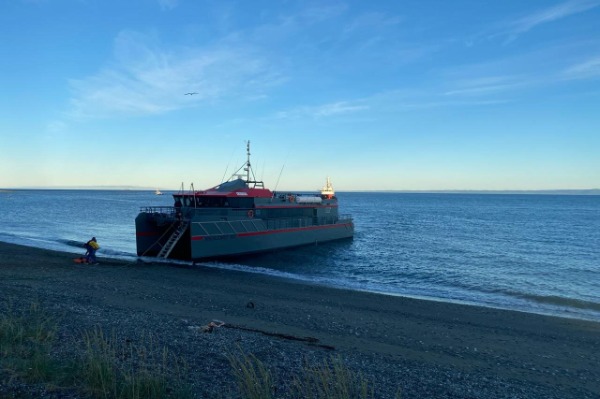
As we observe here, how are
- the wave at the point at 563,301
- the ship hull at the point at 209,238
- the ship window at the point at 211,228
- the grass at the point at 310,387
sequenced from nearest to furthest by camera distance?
the grass at the point at 310,387 → the wave at the point at 563,301 → the ship hull at the point at 209,238 → the ship window at the point at 211,228

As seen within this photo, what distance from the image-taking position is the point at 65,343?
826 cm

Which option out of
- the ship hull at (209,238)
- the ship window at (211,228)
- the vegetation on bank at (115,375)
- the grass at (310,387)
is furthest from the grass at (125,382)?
the ship window at (211,228)

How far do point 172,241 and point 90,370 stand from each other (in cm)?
2249

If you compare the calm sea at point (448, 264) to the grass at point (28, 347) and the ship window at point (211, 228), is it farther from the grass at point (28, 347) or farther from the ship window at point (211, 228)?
the grass at point (28, 347)

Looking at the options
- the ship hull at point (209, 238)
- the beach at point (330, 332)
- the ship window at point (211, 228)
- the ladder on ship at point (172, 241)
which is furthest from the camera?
the ladder on ship at point (172, 241)

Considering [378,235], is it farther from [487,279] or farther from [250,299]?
[250,299]

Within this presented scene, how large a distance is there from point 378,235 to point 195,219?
27640 millimetres

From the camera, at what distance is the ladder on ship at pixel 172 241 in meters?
27.0

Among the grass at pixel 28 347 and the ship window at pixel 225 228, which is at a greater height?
the ship window at pixel 225 228

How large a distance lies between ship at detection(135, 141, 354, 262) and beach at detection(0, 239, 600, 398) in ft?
20.6

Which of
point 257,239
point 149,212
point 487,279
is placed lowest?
point 487,279

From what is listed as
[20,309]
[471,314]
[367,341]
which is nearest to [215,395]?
[367,341]

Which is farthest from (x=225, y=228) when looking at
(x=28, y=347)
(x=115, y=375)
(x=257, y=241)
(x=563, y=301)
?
(x=115, y=375)

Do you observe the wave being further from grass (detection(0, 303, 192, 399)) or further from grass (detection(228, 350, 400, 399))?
grass (detection(0, 303, 192, 399))
